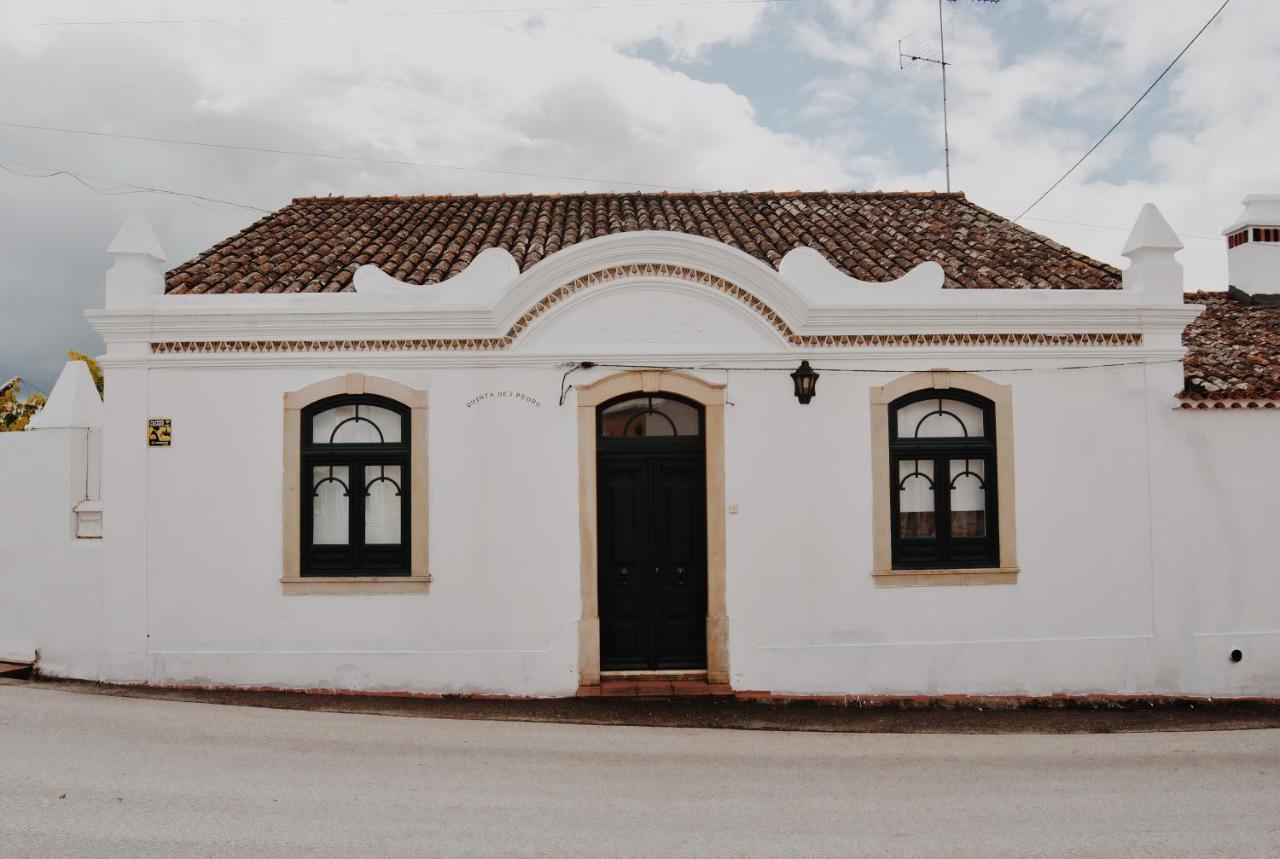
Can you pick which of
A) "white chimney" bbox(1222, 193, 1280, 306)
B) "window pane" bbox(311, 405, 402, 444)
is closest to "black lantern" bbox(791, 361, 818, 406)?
"window pane" bbox(311, 405, 402, 444)

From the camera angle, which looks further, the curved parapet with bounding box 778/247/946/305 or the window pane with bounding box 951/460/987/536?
the window pane with bounding box 951/460/987/536

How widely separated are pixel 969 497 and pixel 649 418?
11.5 feet

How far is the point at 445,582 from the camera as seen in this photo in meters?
9.12

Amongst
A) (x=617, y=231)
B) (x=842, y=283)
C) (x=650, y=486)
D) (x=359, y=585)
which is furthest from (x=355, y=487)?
(x=842, y=283)

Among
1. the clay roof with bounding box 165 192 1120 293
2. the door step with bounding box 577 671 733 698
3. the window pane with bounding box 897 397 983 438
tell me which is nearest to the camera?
the door step with bounding box 577 671 733 698

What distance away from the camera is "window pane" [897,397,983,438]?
31.1 ft

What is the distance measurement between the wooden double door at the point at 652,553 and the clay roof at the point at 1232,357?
536 cm

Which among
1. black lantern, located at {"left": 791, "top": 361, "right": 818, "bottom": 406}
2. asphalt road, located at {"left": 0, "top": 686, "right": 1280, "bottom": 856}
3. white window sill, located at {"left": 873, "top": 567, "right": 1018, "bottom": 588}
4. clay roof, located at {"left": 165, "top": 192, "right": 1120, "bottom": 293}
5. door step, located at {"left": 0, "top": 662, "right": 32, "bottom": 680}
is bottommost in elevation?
asphalt road, located at {"left": 0, "top": 686, "right": 1280, "bottom": 856}

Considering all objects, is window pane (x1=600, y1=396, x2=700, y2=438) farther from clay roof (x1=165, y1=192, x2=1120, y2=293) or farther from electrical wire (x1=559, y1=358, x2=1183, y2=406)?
clay roof (x1=165, y1=192, x2=1120, y2=293)

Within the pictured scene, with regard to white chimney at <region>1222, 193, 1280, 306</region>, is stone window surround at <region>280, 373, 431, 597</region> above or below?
below

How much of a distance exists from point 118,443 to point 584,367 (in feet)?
15.8

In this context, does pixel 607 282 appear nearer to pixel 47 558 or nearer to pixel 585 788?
pixel 585 788

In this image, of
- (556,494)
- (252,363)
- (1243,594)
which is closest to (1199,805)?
(1243,594)

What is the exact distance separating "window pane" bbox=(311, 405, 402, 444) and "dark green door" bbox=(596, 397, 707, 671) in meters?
2.21
